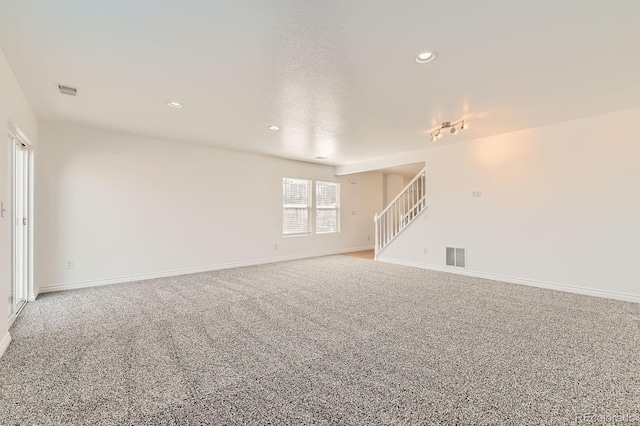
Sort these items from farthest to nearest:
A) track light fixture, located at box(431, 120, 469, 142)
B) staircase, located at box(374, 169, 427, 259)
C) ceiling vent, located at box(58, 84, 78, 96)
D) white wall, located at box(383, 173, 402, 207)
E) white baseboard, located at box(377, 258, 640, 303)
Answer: white wall, located at box(383, 173, 402, 207) → staircase, located at box(374, 169, 427, 259) → track light fixture, located at box(431, 120, 469, 142) → white baseboard, located at box(377, 258, 640, 303) → ceiling vent, located at box(58, 84, 78, 96)

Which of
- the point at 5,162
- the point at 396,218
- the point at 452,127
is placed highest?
the point at 452,127

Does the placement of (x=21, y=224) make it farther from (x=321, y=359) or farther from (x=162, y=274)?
(x=321, y=359)

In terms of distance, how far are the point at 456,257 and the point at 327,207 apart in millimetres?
3475

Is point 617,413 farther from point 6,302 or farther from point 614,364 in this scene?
point 6,302

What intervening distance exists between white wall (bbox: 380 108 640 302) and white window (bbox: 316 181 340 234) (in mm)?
2795

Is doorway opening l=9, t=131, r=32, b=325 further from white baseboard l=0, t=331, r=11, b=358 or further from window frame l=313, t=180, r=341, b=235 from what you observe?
window frame l=313, t=180, r=341, b=235

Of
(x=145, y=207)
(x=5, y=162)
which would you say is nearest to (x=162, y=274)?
(x=145, y=207)

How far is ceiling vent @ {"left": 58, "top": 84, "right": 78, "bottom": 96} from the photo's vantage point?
2931mm

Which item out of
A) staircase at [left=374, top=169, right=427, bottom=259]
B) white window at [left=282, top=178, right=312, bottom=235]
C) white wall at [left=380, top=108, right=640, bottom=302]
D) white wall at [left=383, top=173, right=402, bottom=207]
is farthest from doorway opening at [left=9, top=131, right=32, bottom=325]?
white wall at [left=383, top=173, right=402, bottom=207]

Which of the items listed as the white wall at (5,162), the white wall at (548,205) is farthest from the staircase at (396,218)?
the white wall at (5,162)

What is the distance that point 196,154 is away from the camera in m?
5.29

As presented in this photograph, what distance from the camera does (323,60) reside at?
94.5 inches

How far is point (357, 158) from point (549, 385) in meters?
5.32

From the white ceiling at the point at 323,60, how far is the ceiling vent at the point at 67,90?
6 centimetres
